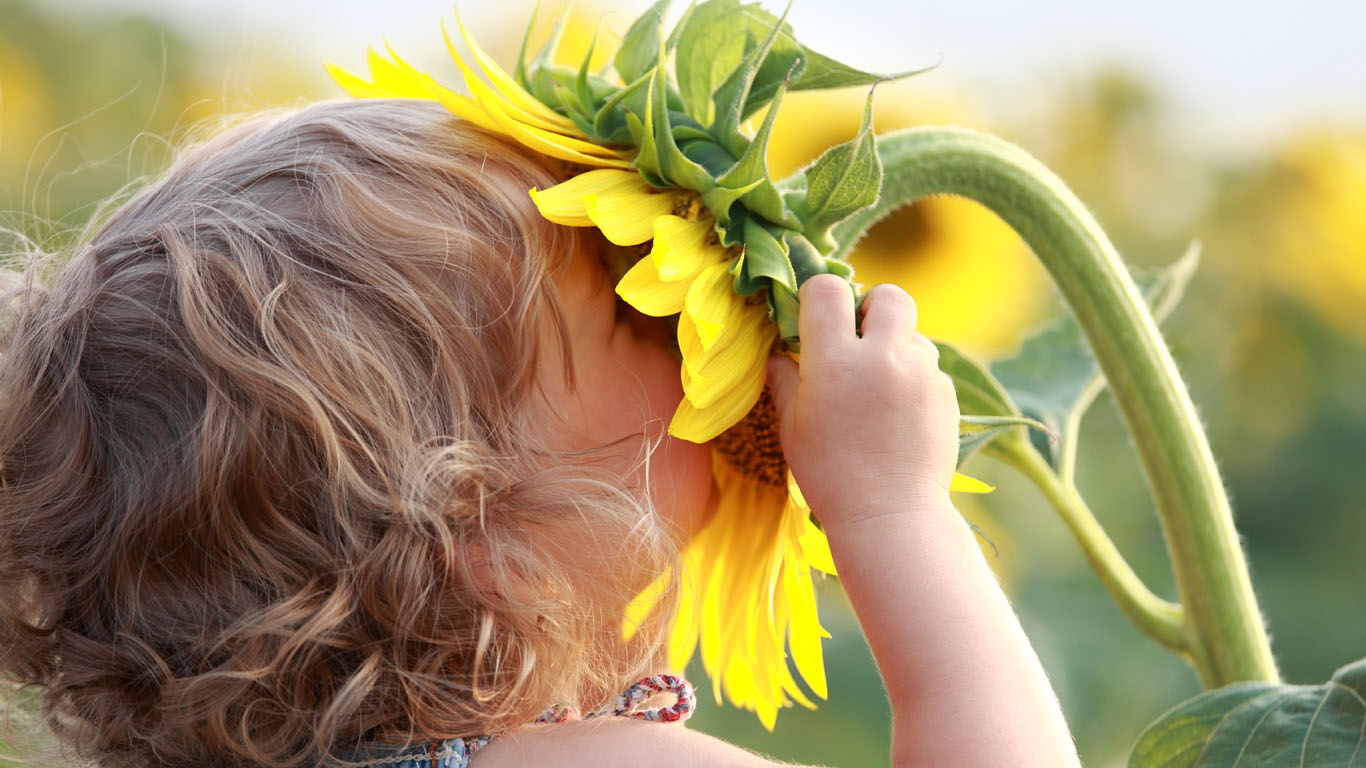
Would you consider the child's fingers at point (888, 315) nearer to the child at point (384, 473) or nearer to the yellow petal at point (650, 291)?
the child at point (384, 473)

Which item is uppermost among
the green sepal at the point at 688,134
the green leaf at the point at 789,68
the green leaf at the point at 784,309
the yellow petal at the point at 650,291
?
the green leaf at the point at 789,68

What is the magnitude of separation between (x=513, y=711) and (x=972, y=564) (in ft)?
0.94

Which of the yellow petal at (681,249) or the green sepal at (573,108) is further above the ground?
the green sepal at (573,108)

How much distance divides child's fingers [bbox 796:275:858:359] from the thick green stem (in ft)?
0.30

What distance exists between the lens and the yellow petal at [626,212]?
26.0 inches

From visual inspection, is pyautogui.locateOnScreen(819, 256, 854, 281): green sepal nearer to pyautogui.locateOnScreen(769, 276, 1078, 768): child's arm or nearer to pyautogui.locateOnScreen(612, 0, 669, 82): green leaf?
pyautogui.locateOnScreen(769, 276, 1078, 768): child's arm

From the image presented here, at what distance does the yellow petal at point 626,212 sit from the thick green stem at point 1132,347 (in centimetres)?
12

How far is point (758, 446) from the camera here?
0.79 meters

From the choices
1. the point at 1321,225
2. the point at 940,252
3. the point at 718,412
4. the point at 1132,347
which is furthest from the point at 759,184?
the point at 1321,225

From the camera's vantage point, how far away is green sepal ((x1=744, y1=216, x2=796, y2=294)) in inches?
25.6

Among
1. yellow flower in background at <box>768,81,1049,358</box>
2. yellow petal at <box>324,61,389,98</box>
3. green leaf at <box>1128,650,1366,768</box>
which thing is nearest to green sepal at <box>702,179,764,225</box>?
yellow petal at <box>324,61,389,98</box>

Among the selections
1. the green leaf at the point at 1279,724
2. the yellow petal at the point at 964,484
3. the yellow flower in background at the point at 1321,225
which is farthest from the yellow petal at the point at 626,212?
the yellow flower in background at the point at 1321,225

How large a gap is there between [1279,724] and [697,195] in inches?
17.1

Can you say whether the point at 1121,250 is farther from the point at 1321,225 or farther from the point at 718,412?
the point at 718,412
